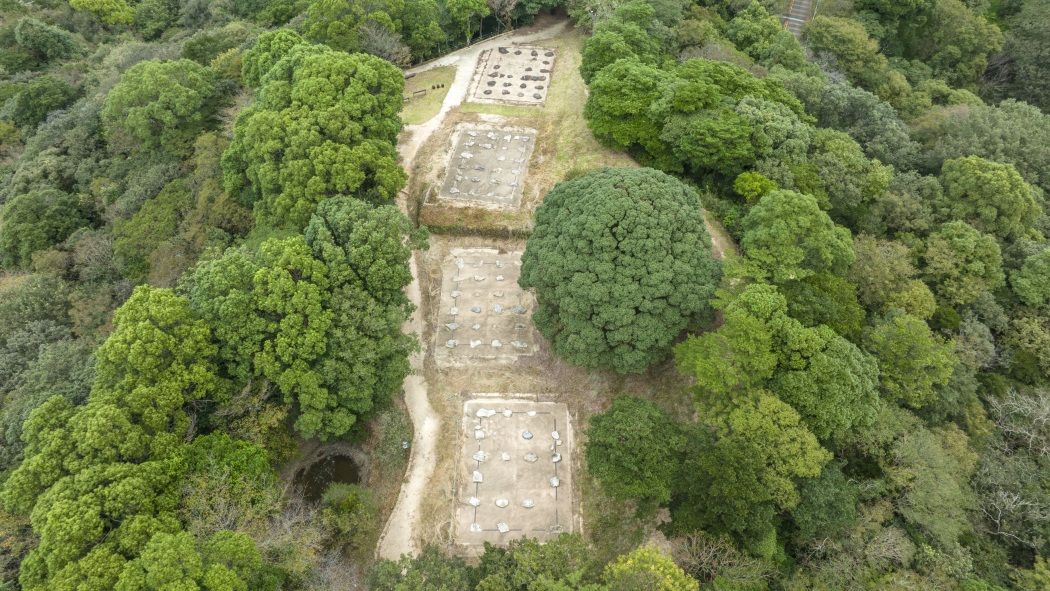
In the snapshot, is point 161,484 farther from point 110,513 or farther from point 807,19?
point 807,19

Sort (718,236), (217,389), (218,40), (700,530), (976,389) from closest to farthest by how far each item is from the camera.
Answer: (700,530)
(217,389)
(976,389)
(718,236)
(218,40)

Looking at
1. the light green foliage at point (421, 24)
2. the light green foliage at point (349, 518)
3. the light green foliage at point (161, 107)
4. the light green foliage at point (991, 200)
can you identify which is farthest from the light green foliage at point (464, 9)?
the light green foliage at point (349, 518)

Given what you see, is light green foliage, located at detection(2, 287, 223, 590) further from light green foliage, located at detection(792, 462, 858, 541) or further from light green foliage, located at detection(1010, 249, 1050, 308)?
light green foliage, located at detection(1010, 249, 1050, 308)

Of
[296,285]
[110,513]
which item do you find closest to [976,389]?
[296,285]

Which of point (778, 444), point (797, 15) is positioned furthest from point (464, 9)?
point (778, 444)

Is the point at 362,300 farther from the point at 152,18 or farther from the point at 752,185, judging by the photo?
the point at 152,18

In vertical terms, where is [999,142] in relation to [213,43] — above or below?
below
